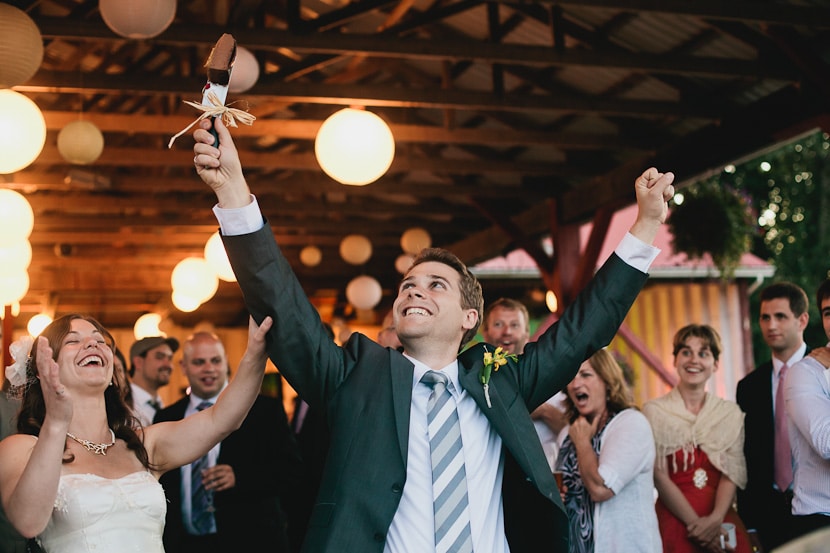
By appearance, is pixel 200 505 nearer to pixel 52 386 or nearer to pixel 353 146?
pixel 353 146

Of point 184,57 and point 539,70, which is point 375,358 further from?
point 184,57

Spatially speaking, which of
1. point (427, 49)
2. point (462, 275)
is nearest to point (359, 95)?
point (427, 49)

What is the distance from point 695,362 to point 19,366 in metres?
2.56

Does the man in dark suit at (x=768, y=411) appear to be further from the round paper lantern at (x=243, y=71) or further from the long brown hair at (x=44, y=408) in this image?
the round paper lantern at (x=243, y=71)

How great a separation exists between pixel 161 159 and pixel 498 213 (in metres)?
3.58

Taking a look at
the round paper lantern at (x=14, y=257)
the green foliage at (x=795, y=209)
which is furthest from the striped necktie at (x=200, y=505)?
the green foliage at (x=795, y=209)

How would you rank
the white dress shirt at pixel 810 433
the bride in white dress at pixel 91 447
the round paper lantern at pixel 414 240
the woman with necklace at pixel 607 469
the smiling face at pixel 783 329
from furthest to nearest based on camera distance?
the round paper lantern at pixel 414 240 < the smiling face at pixel 783 329 < the woman with necklace at pixel 607 469 < the white dress shirt at pixel 810 433 < the bride in white dress at pixel 91 447

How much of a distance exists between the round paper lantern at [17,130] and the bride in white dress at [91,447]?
6.60 ft

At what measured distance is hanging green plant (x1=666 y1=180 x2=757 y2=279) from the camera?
698cm

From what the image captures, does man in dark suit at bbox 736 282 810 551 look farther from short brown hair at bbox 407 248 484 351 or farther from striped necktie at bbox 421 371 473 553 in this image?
striped necktie at bbox 421 371 473 553

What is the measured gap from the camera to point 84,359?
2.46 meters

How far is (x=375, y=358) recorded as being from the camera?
2.22 metres

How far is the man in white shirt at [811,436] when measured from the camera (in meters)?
2.98

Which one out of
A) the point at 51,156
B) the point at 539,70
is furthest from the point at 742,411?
the point at 51,156
